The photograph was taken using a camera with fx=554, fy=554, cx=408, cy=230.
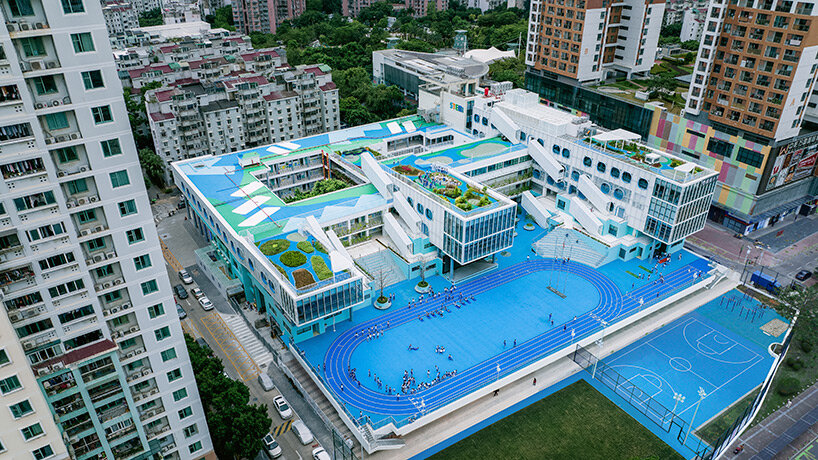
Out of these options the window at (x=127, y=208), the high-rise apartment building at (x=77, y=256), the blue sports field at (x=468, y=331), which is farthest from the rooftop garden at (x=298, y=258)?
the window at (x=127, y=208)

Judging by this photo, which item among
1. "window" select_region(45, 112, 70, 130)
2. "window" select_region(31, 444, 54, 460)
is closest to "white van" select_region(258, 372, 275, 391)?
"window" select_region(31, 444, 54, 460)

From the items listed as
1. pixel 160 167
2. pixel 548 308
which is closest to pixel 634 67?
pixel 548 308

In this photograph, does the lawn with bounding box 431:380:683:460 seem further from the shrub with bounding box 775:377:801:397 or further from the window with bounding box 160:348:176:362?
the window with bounding box 160:348:176:362

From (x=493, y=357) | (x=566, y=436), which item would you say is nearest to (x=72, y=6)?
(x=493, y=357)

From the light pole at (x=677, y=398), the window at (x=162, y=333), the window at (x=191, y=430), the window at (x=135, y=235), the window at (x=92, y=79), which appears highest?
the window at (x=92, y=79)

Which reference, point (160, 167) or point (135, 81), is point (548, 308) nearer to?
point (160, 167)

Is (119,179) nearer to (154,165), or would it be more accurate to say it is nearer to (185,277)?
(185,277)

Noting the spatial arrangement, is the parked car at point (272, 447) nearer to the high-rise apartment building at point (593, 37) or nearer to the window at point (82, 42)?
the window at point (82, 42)
